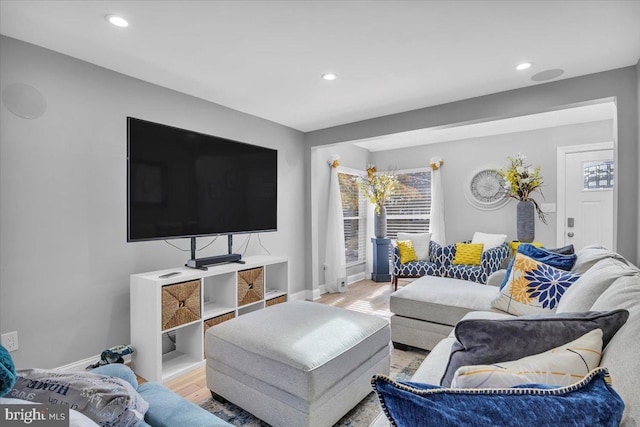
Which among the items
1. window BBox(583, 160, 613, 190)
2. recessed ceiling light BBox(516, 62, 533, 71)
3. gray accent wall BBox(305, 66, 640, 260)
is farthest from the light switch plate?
recessed ceiling light BBox(516, 62, 533, 71)

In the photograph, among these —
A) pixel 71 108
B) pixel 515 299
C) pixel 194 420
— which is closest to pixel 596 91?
pixel 515 299

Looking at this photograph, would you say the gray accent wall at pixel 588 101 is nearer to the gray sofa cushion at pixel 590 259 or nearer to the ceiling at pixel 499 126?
the ceiling at pixel 499 126

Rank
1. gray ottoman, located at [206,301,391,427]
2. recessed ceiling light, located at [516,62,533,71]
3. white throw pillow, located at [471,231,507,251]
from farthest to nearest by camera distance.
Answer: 1. white throw pillow, located at [471,231,507,251]
2. recessed ceiling light, located at [516,62,533,71]
3. gray ottoman, located at [206,301,391,427]

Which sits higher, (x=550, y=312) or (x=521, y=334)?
(x=521, y=334)

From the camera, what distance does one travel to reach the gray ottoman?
1.64 meters

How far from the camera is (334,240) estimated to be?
5051 millimetres

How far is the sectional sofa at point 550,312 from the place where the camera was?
77 cm

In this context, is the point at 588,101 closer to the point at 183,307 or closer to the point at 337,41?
the point at 337,41

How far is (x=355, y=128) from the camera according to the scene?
4168 millimetres

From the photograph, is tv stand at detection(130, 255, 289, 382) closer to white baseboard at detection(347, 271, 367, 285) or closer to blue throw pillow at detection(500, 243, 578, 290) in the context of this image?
blue throw pillow at detection(500, 243, 578, 290)

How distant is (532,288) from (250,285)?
225 cm

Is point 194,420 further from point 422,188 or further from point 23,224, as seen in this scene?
point 422,188

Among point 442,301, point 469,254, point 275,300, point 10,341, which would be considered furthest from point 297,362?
point 469,254

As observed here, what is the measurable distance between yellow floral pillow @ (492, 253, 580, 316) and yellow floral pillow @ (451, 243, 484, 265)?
2380mm
